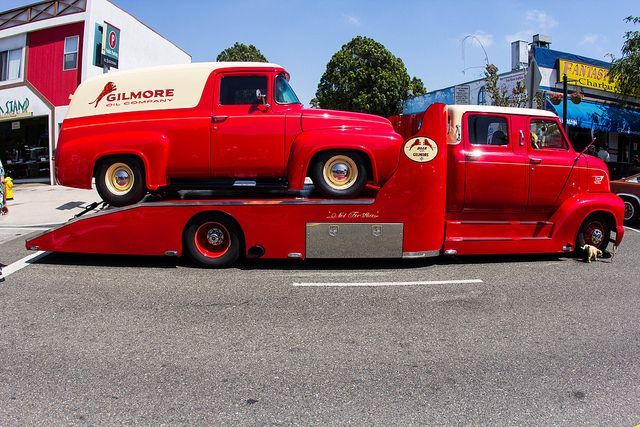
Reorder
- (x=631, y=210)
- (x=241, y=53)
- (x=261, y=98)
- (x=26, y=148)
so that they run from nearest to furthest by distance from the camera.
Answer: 1. (x=261, y=98)
2. (x=631, y=210)
3. (x=26, y=148)
4. (x=241, y=53)

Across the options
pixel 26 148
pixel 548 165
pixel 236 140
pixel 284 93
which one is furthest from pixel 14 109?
pixel 548 165

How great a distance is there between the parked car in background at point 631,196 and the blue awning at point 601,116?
6.64 meters

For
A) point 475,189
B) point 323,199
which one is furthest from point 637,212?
point 323,199

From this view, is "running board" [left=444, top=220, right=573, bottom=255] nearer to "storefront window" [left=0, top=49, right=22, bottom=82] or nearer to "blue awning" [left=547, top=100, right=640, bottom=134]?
"blue awning" [left=547, top=100, right=640, bottom=134]

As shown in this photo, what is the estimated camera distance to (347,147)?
670 centimetres

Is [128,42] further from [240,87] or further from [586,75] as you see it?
[586,75]

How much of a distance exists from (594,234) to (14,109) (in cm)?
2242

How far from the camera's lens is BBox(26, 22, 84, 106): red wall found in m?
19.9

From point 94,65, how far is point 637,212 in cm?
1951

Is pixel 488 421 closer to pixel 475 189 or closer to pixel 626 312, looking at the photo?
pixel 626 312

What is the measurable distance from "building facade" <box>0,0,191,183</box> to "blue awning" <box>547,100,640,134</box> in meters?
17.5

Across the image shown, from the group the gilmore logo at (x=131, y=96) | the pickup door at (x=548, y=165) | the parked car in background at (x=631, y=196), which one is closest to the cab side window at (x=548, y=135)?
the pickup door at (x=548, y=165)

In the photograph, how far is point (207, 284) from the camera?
20.1 feet

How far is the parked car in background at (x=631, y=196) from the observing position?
Answer: 1220 centimetres
